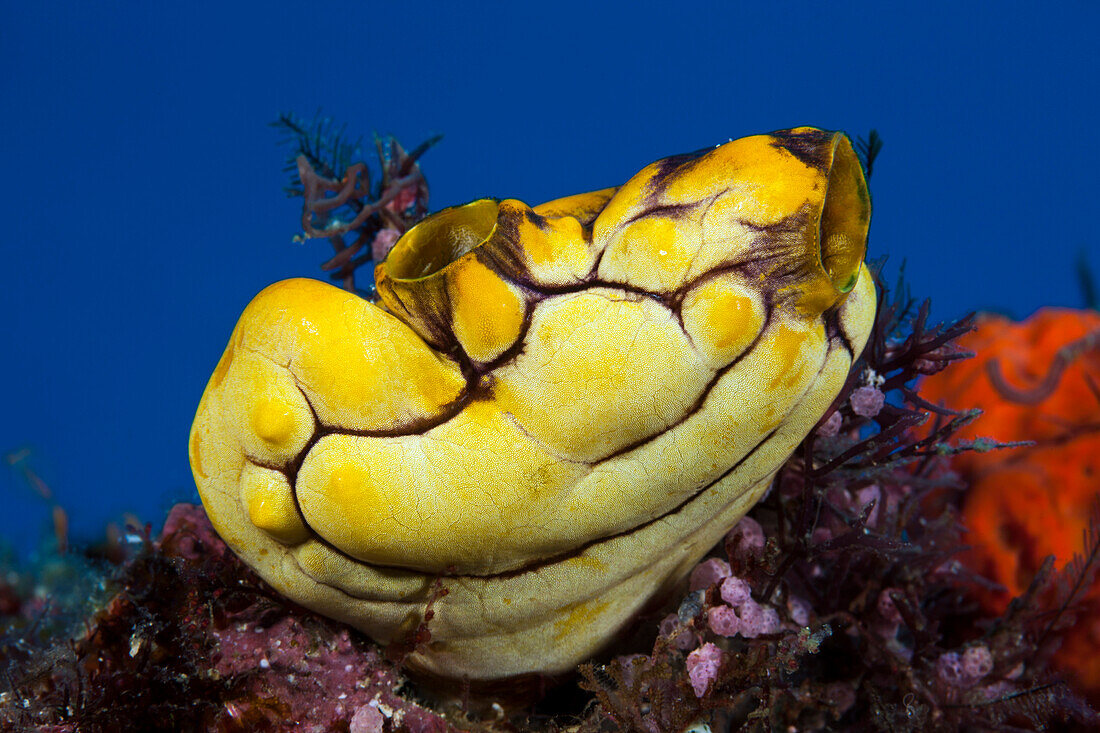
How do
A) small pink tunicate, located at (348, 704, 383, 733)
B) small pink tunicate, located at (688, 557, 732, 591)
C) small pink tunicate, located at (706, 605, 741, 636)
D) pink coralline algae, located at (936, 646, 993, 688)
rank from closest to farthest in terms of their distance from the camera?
small pink tunicate, located at (348, 704, 383, 733) → small pink tunicate, located at (706, 605, 741, 636) → small pink tunicate, located at (688, 557, 732, 591) → pink coralline algae, located at (936, 646, 993, 688)

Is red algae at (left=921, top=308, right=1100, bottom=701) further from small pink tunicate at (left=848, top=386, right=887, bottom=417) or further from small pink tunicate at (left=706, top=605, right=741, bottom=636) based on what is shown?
small pink tunicate at (left=706, top=605, right=741, bottom=636)

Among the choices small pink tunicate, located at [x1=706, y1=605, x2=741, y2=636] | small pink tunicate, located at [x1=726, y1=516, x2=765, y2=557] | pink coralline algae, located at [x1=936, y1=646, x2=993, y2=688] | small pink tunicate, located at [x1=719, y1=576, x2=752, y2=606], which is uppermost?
small pink tunicate, located at [x1=726, y1=516, x2=765, y2=557]

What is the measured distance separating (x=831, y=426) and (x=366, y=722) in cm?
187

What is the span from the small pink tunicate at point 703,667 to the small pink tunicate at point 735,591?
0.15 m

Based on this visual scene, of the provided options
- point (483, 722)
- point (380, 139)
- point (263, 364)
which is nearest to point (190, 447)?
point (263, 364)

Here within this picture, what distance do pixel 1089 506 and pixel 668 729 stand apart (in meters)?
2.63

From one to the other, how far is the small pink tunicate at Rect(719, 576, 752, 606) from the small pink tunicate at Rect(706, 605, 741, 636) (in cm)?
3

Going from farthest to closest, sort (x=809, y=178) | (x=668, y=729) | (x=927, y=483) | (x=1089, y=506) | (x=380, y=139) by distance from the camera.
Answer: (x=380, y=139) → (x=1089, y=506) → (x=927, y=483) → (x=668, y=729) → (x=809, y=178)

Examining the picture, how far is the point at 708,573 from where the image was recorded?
2285 mm

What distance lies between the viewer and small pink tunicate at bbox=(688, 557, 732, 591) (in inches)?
89.2

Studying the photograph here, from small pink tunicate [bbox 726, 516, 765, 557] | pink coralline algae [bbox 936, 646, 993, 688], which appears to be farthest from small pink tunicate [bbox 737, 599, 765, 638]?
pink coralline algae [bbox 936, 646, 993, 688]

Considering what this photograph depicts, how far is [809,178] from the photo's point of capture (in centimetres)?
165

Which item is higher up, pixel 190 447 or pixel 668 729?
pixel 190 447

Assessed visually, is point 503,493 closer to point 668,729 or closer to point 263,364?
point 263,364
